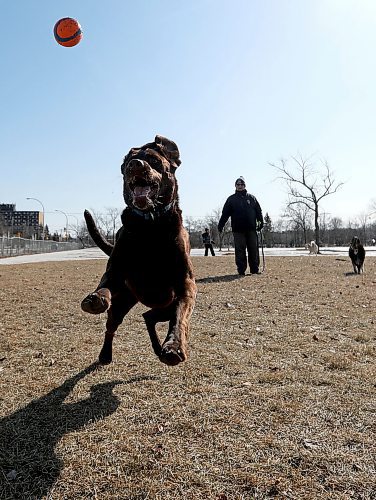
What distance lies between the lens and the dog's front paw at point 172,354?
227 cm

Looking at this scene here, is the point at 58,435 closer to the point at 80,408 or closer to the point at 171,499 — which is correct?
the point at 80,408

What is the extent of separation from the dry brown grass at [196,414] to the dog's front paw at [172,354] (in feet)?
1.81

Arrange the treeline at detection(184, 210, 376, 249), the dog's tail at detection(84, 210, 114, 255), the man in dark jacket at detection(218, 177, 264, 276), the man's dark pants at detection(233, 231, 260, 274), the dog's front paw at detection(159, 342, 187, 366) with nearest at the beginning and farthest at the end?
the dog's front paw at detection(159, 342, 187, 366) → the dog's tail at detection(84, 210, 114, 255) → the man in dark jacket at detection(218, 177, 264, 276) → the man's dark pants at detection(233, 231, 260, 274) → the treeline at detection(184, 210, 376, 249)

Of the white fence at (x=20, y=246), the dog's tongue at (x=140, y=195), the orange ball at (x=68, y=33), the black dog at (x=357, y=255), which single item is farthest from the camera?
the white fence at (x=20, y=246)

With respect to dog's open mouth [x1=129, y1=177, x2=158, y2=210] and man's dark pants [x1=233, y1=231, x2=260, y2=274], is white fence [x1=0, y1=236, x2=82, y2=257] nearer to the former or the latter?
man's dark pants [x1=233, y1=231, x2=260, y2=274]

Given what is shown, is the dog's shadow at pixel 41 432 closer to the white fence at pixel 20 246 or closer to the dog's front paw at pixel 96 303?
the dog's front paw at pixel 96 303

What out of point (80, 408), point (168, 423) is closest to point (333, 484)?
point (168, 423)

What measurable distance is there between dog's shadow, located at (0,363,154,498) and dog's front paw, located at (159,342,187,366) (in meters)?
0.81

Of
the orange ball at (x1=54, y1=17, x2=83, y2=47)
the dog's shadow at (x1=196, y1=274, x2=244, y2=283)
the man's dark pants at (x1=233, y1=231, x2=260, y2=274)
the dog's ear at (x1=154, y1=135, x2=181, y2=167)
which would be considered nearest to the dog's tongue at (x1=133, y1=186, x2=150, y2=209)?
the dog's ear at (x1=154, y1=135, x2=181, y2=167)

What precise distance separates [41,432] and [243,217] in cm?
899

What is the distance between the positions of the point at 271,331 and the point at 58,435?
3302 mm

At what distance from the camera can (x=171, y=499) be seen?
1949 millimetres

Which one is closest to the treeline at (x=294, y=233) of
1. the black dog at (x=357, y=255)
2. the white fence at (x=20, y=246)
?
the white fence at (x=20, y=246)

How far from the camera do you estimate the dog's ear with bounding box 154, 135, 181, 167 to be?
3.35m
